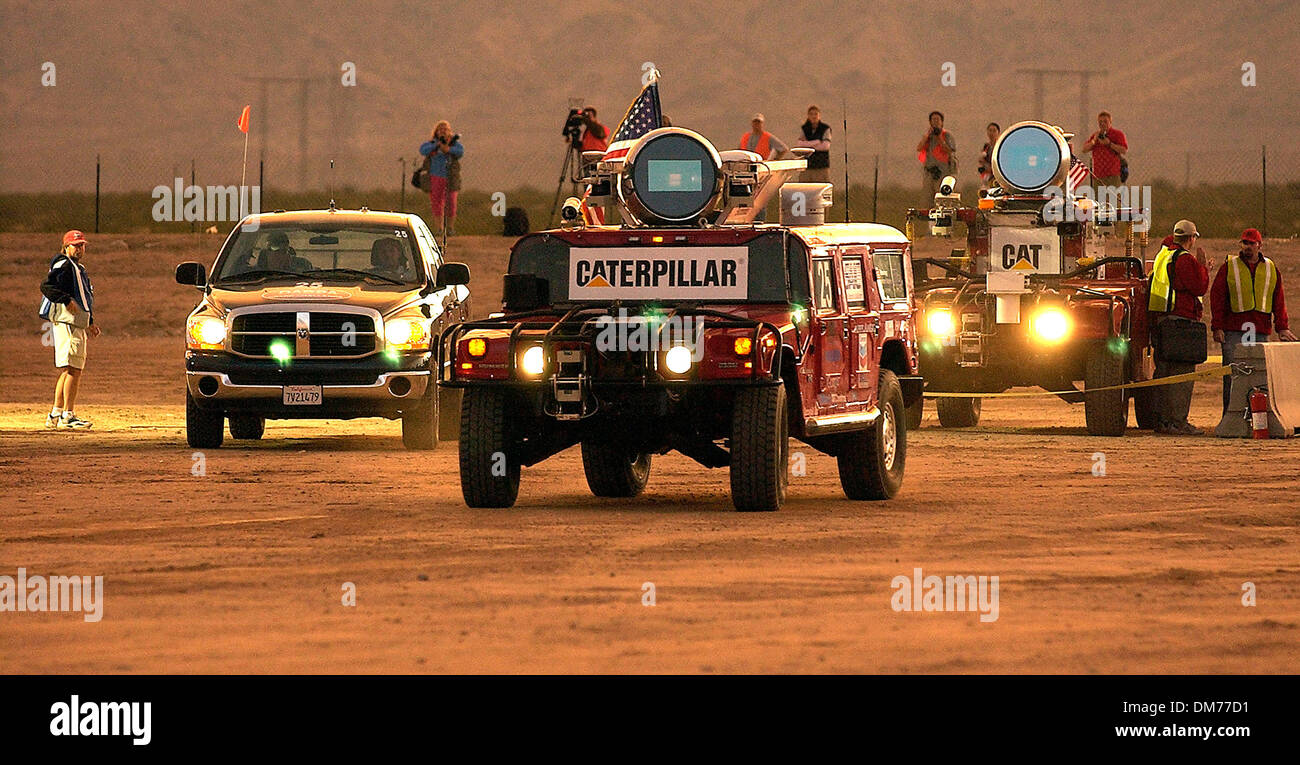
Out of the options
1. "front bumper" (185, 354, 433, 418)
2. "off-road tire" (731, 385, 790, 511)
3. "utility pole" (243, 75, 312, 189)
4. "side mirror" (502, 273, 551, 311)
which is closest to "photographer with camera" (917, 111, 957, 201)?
"utility pole" (243, 75, 312, 189)

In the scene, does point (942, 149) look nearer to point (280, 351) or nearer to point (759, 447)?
point (280, 351)

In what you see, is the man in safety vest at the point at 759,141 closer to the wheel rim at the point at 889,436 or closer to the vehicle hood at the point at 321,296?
the vehicle hood at the point at 321,296

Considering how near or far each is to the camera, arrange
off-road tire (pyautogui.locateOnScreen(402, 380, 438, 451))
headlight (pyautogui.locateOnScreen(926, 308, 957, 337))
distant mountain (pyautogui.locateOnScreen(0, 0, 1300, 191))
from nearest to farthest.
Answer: off-road tire (pyautogui.locateOnScreen(402, 380, 438, 451)) < headlight (pyautogui.locateOnScreen(926, 308, 957, 337)) < distant mountain (pyautogui.locateOnScreen(0, 0, 1300, 191))

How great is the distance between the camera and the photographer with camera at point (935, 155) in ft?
111

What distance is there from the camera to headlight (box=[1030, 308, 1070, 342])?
22109mm

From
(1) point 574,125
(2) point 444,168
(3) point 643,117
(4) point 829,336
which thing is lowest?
(4) point 829,336

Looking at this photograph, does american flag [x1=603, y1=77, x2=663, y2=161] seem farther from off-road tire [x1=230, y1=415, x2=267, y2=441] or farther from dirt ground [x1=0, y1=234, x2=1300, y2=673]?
off-road tire [x1=230, y1=415, x2=267, y2=441]

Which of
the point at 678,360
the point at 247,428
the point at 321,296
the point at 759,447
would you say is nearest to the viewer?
the point at 678,360

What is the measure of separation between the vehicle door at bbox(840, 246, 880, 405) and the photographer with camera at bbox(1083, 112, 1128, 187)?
1328 centimetres

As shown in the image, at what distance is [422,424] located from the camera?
65.3ft

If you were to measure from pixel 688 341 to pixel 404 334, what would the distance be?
17.9 ft

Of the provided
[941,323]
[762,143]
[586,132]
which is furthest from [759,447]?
[586,132]

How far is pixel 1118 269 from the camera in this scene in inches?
950

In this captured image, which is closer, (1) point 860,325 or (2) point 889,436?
(1) point 860,325
